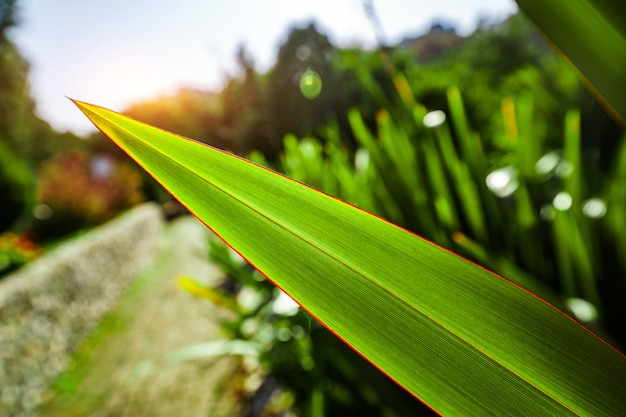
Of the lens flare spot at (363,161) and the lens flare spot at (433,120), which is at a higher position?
the lens flare spot at (433,120)

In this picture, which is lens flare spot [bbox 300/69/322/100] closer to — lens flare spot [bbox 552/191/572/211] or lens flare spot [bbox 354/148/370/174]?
lens flare spot [bbox 354/148/370/174]

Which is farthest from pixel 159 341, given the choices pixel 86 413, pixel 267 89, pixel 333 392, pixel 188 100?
pixel 188 100

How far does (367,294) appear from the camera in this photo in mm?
247

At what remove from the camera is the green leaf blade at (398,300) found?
245 millimetres

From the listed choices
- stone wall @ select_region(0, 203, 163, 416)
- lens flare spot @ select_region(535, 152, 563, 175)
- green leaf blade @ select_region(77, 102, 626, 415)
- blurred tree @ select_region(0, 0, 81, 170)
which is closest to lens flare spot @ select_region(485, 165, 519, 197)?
lens flare spot @ select_region(535, 152, 563, 175)

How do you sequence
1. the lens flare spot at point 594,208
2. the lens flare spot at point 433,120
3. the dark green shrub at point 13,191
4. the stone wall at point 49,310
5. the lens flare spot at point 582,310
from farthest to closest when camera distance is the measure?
the dark green shrub at point 13,191
the stone wall at point 49,310
the lens flare spot at point 433,120
the lens flare spot at point 594,208
the lens flare spot at point 582,310

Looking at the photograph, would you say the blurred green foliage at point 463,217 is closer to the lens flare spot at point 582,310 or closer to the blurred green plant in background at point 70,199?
the lens flare spot at point 582,310

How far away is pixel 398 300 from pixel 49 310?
4.65 meters

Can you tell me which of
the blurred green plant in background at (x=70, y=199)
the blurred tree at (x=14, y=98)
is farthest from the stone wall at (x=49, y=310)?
the blurred tree at (x=14, y=98)

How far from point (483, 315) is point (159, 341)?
438 centimetres

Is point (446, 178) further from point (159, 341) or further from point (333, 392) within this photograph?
point (159, 341)

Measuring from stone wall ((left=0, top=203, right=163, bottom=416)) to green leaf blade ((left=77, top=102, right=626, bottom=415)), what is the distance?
3.76 metres

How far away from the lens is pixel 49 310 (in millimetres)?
4000

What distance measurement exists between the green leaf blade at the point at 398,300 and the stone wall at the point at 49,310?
3.76 meters
